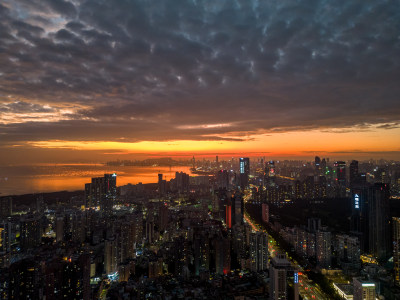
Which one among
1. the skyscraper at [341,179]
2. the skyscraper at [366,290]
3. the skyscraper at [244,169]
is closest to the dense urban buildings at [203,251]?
the skyscraper at [366,290]

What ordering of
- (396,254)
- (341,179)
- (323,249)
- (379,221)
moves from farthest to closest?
(341,179), (379,221), (323,249), (396,254)

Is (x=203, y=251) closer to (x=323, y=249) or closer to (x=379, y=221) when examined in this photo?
(x=323, y=249)

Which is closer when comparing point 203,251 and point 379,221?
point 203,251

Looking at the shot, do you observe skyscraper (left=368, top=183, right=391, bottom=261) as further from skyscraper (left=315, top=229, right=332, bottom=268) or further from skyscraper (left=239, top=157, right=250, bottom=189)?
skyscraper (left=239, top=157, right=250, bottom=189)

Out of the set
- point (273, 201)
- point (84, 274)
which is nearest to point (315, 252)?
point (84, 274)

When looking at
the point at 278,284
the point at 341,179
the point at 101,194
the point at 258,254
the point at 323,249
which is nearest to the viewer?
the point at 278,284

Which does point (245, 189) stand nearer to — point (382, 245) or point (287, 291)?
point (382, 245)

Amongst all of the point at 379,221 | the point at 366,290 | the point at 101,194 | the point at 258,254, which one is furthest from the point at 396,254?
the point at 101,194

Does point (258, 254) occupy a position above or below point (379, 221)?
below

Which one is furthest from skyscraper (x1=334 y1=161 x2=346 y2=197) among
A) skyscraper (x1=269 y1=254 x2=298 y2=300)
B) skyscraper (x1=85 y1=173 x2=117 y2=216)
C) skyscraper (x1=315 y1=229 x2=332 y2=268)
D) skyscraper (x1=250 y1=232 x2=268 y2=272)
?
skyscraper (x1=85 y1=173 x2=117 y2=216)

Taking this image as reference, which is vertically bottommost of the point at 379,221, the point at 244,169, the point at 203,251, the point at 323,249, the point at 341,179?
the point at 323,249

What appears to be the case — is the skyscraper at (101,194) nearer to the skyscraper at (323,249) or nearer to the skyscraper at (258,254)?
the skyscraper at (258,254)
